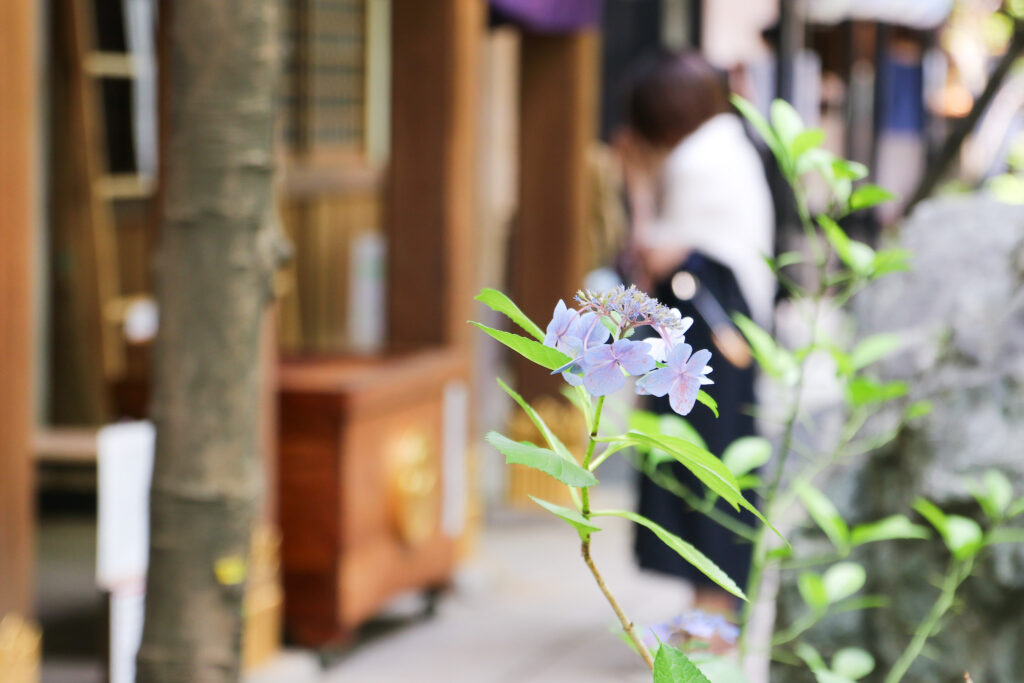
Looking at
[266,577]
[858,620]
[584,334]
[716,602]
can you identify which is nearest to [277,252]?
[584,334]

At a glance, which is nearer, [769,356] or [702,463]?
[702,463]

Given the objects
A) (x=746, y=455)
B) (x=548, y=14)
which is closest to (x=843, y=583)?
(x=746, y=455)

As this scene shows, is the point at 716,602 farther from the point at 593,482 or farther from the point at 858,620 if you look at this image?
the point at 593,482

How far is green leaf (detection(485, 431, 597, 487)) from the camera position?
100cm

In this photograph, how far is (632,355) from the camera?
98 cm

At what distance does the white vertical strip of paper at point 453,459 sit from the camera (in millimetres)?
5090

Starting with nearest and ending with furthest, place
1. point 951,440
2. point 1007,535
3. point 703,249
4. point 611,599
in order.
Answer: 1. point 611,599
2. point 1007,535
3. point 951,440
4. point 703,249

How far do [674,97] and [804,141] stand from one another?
266 centimetres

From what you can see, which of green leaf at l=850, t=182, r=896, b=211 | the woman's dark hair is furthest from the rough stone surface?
the woman's dark hair

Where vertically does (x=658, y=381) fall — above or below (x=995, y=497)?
above

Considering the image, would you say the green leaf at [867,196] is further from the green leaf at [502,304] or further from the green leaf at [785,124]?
the green leaf at [502,304]

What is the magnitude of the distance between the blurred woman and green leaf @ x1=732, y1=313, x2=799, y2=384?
201cm

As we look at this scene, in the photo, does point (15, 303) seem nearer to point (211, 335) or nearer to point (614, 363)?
point (211, 335)

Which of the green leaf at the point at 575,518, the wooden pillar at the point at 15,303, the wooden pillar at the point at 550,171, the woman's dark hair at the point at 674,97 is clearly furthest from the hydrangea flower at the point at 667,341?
the wooden pillar at the point at 550,171
